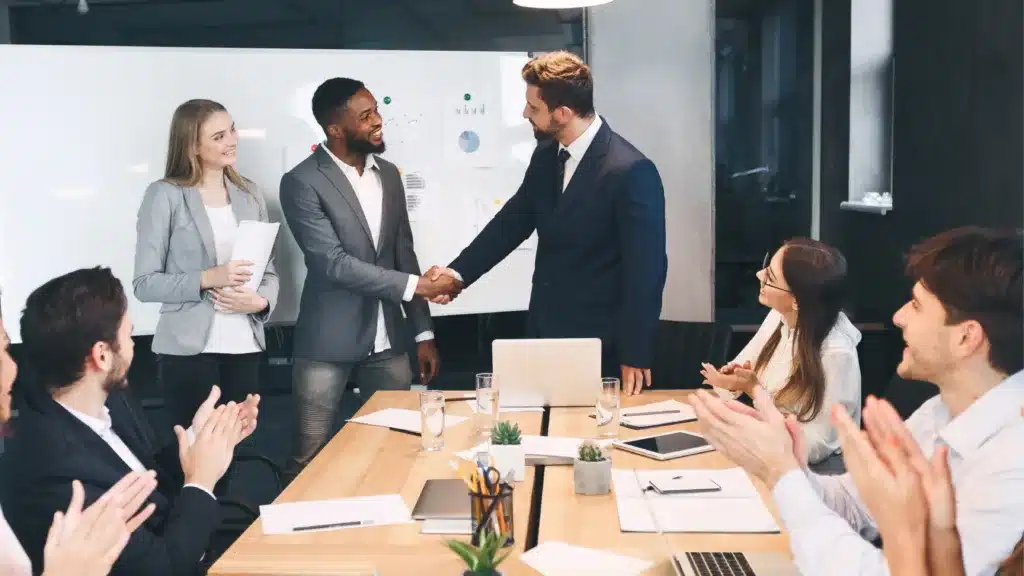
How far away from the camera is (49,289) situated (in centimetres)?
200

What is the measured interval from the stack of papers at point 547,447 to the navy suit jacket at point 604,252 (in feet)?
2.50

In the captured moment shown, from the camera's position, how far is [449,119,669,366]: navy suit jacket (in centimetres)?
318

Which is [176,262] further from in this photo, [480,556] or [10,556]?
[480,556]

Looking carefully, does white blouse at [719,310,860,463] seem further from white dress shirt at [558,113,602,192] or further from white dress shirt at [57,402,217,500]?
white dress shirt at [57,402,217,500]

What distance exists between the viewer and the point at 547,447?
237cm

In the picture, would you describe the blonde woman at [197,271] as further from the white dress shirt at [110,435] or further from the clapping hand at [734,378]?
the clapping hand at [734,378]

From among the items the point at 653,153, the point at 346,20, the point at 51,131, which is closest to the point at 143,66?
the point at 51,131

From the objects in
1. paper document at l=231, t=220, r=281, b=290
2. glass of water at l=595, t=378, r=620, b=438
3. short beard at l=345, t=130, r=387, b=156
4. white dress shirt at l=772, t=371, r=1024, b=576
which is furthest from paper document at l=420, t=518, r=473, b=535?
short beard at l=345, t=130, r=387, b=156

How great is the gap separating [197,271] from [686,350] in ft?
6.08

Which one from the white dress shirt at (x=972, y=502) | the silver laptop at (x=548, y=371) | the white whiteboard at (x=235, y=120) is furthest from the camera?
the white whiteboard at (x=235, y=120)

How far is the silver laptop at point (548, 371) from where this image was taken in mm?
2797

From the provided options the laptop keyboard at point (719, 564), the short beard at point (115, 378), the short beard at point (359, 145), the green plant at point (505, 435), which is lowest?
the laptop keyboard at point (719, 564)

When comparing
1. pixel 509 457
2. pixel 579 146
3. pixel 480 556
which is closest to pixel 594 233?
pixel 579 146

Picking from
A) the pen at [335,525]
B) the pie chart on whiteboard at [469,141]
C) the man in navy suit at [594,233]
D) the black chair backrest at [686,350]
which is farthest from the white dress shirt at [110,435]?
the pie chart on whiteboard at [469,141]
